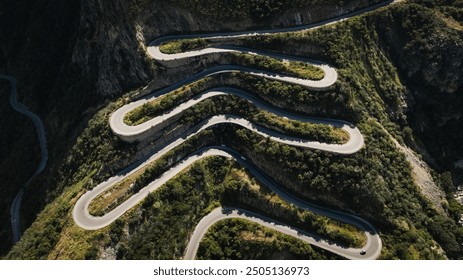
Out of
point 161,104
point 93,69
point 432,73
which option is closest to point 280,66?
point 161,104

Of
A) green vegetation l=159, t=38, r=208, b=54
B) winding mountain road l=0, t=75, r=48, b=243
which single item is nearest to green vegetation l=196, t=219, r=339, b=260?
winding mountain road l=0, t=75, r=48, b=243

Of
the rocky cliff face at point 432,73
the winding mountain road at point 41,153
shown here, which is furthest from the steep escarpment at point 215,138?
the winding mountain road at point 41,153

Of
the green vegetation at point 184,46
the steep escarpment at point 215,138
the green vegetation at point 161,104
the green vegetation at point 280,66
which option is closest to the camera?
the steep escarpment at point 215,138

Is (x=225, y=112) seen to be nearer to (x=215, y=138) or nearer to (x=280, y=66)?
(x=215, y=138)

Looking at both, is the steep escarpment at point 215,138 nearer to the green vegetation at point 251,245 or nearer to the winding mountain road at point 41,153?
the winding mountain road at point 41,153

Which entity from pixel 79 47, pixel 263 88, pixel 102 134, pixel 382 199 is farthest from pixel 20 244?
pixel 382 199
